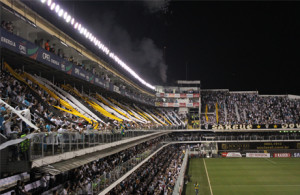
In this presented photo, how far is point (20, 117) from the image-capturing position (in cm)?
913

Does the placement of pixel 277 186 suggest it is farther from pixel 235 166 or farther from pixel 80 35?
pixel 80 35

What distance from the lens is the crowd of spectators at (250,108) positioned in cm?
6150

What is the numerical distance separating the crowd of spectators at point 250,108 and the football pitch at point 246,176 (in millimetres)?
12863

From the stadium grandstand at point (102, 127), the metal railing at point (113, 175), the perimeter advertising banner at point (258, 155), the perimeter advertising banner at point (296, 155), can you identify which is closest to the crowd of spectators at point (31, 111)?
the stadium grandstand at point (102, 127)

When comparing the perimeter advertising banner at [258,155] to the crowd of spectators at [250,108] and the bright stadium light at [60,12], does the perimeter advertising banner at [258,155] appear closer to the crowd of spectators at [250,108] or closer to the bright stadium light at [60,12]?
the crowd of spectators at [250,108]

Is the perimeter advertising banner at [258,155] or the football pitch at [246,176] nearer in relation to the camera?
the football pitch at [246,176]

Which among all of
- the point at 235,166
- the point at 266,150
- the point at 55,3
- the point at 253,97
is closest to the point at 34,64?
the point at 55,3

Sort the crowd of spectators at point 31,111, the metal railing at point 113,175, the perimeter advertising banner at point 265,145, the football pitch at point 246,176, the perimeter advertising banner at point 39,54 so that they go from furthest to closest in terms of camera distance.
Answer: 1. the perimeter advertising banner at point 265,145
2. the football pitch at point 246,176
3. the perimeter advertising banner at point 39,54
4. the metal railing at point 113,175
5. the crowd of spectators at point 31,111

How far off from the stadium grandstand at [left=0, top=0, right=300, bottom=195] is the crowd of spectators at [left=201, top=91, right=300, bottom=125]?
211 mm

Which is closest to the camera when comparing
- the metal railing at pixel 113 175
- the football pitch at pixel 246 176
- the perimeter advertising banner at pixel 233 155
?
the metal railing at pixel 113 175

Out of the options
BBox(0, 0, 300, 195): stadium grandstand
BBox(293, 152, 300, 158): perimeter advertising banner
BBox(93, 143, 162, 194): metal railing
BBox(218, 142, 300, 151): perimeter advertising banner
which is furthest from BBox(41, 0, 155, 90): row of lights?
BBox(293, 152, 300, 158): perimeter advertising banner

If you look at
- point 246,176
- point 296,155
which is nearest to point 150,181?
point 246,176

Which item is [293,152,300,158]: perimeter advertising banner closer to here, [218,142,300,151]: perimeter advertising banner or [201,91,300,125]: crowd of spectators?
[218,142,300,151]: perimeter advertising banner

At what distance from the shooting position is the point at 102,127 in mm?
15508
